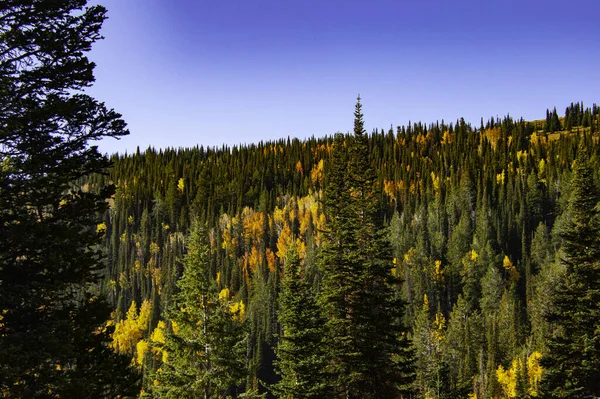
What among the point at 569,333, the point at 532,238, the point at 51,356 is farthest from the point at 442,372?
the point at 532,238

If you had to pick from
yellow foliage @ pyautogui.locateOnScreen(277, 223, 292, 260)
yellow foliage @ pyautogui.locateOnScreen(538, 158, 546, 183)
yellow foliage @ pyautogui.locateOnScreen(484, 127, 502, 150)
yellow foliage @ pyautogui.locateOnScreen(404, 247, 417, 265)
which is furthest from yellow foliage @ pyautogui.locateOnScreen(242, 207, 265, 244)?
yellow foliage @ pyautogui.locateOnScreen(484, 127, 502, 150)

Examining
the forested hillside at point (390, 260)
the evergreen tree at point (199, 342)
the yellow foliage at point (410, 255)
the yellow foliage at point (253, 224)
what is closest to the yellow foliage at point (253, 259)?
the forested hillside at point (390, 260)

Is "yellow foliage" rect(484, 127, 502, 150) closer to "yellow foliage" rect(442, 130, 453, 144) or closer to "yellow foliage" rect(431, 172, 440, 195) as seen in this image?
"yellow foliage" rect(442, 130, 453, 144)

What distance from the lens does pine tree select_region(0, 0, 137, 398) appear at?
28.3 ft

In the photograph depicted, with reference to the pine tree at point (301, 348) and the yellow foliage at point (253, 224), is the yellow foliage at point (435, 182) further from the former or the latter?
the pine tree at point (301, 348)

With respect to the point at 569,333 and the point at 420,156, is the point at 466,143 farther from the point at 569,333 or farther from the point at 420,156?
the point at 569,333

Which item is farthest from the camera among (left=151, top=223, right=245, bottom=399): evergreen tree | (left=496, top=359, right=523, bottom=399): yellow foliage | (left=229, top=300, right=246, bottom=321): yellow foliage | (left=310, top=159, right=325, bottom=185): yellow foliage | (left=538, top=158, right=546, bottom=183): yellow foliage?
(left=310, top=159, right=325, bottom=185): yellow foliage

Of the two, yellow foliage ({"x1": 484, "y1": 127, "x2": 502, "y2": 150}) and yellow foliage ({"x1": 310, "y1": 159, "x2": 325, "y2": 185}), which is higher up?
yellow foliage ({"x1": 484, "y1": 127, "x2": 502, "y2": 150})

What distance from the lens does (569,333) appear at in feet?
62.0

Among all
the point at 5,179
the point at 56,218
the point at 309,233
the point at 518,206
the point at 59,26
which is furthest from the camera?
the point at 309,233

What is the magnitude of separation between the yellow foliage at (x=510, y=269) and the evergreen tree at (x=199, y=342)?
104220 mm

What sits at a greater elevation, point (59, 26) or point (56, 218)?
point (59, 26)

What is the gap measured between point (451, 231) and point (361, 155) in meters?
119

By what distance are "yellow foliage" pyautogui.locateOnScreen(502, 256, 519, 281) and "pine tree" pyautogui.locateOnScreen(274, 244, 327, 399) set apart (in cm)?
9959
